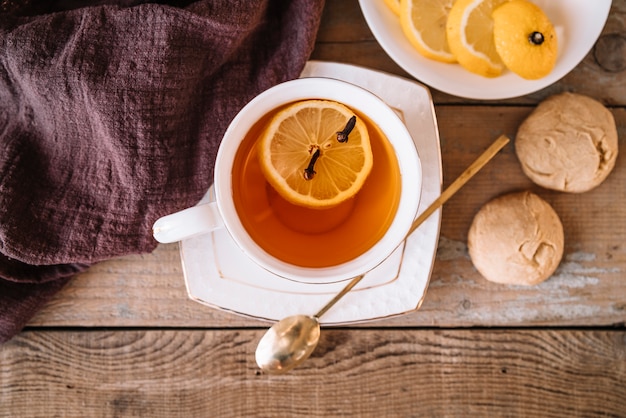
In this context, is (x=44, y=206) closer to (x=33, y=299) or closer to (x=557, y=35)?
(x=33, y=299)

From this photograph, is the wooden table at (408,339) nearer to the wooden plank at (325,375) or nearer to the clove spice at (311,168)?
the wooden plank at (325,375)

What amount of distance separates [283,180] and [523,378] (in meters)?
0.53

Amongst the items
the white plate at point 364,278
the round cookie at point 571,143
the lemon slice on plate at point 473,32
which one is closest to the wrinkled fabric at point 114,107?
the white plate at point 364,278

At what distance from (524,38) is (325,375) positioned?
1.96 feet

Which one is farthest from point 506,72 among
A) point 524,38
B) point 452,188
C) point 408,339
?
point 408,339

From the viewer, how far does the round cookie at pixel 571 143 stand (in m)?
0.84

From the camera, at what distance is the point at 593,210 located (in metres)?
0.91

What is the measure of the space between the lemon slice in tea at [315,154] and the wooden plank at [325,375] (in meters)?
0.28

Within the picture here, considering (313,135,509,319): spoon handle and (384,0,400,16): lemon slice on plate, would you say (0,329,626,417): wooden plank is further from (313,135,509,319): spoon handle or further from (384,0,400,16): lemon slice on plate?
(384,0,400,16): lemon slice on plate

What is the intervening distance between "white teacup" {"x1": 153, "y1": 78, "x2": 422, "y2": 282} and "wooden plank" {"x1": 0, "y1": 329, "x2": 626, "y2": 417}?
232 millimetres

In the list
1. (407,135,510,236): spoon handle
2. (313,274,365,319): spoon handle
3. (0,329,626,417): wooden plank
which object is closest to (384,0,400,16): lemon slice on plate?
(407,135,510,236): spoon handle

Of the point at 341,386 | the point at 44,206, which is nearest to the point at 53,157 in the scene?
the point at 44,206

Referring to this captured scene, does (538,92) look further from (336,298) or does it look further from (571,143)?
(336,298)

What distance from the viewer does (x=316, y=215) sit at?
0.81 metres
